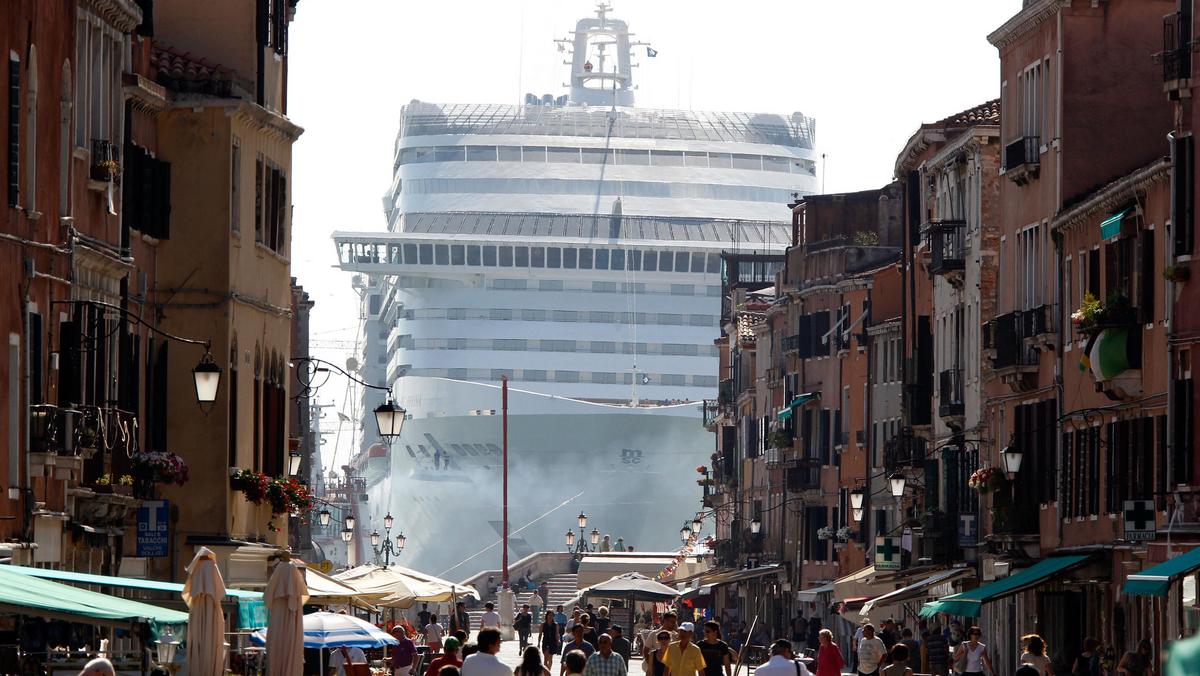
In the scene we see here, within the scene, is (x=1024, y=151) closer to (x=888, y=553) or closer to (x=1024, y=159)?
(x=1024, y=159)

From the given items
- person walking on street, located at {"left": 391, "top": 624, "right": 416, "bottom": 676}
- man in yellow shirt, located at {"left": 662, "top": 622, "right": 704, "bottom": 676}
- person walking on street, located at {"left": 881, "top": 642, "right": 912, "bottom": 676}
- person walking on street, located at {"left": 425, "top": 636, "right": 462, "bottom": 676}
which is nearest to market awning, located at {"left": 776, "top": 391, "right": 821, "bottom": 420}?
person walking on street, located at {"left": 391, "top": 624, "right": 416, "bottom": 676}

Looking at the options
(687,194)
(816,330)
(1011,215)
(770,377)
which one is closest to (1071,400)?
(1011,215)

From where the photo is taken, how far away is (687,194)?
12594 centimetres

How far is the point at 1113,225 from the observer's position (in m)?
33.5

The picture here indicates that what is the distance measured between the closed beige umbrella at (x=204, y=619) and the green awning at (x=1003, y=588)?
1492 centimetres

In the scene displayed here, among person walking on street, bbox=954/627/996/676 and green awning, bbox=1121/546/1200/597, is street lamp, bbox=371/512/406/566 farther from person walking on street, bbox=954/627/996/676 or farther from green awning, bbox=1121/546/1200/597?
green awning, bbox=1121/546/1200/597

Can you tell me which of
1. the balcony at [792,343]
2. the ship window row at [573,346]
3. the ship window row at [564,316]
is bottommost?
the balcony at [792,343]

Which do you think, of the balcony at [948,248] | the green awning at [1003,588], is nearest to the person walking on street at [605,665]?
the green awning at [1003,588]

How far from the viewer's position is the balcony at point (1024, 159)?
4081 centimetres

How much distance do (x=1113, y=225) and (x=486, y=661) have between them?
60.7 ft

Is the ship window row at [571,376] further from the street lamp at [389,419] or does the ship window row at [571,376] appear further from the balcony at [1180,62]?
the street lamp at [389,419]

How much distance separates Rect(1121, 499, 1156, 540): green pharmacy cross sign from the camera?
101 feet

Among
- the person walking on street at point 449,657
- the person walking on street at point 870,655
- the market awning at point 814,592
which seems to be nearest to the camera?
the person walking on street at point 449,657

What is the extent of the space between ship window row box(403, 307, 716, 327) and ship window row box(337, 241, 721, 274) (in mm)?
2121
